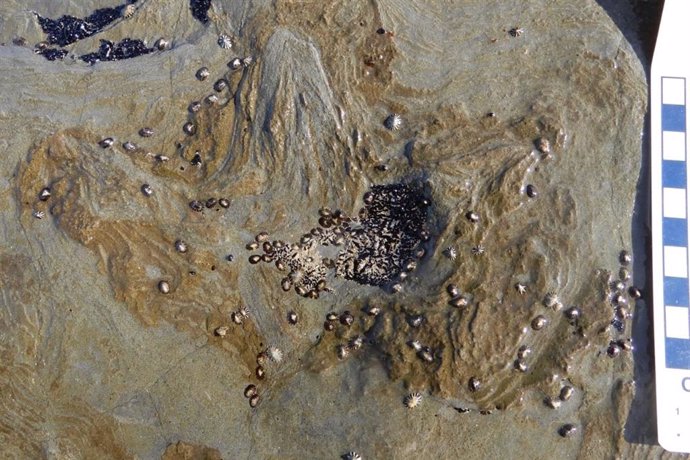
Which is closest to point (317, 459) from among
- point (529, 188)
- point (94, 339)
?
point (94, 339)

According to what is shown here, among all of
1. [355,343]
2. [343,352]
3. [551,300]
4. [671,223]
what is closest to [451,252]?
[551,300]

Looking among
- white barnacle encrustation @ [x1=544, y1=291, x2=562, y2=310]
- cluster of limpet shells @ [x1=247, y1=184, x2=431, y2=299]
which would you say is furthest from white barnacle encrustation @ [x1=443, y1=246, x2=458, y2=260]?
white barnacle encrustation @ [x1=544, y1=291, x2=562, y2=310]

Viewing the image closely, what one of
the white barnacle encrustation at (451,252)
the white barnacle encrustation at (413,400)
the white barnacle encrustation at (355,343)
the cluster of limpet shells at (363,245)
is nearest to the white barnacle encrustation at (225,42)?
the cluster of limpet shells at (363,245)

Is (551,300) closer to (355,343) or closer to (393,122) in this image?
(355,343)

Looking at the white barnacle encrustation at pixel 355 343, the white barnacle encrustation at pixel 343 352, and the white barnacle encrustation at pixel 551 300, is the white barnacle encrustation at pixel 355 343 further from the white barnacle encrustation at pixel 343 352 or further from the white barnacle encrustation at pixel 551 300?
the white barnacle encrustation at pixel 551 300

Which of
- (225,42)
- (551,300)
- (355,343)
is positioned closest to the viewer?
(551,300)

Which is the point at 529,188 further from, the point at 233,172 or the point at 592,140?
the point at 233,172
